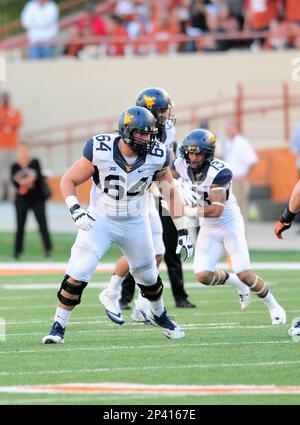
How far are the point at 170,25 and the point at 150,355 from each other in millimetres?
16579

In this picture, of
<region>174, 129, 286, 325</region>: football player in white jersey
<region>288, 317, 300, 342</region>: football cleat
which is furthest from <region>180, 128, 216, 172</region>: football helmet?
<region>288, 317, 300, 342</region>: football cleat

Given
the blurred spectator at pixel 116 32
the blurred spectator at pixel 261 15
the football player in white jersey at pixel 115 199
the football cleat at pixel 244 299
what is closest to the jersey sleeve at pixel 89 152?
the football player in white jersey at pixel 115 199

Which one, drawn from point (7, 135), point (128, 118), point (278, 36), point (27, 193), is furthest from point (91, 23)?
point (128, 118)

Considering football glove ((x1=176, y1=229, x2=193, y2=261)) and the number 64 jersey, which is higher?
the number 64 jersey

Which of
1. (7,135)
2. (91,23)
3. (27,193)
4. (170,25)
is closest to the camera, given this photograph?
(27,193)

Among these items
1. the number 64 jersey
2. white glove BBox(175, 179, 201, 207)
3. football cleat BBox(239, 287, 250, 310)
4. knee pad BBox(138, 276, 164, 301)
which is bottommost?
football cleat BBox(239, 287, 250, 310)

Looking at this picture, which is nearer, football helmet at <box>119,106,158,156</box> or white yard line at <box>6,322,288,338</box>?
football helmet at <box>119,106,158,156</box>

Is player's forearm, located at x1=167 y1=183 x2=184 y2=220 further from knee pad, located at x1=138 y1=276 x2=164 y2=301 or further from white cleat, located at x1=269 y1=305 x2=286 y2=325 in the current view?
white cleat, located at x1=269 y1=305 x2=286 y2=325

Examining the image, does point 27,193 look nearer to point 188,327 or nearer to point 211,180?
point 211,180

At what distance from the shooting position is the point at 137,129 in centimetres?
838

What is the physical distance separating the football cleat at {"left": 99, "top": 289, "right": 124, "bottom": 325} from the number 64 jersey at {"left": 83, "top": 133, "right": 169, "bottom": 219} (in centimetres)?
150

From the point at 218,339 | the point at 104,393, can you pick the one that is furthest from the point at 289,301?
the point at 104,393

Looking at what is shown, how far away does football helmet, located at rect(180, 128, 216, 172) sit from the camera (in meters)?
9.63

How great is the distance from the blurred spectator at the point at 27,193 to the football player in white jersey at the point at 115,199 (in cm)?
852
